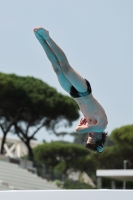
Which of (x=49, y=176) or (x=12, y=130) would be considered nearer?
(x=49, y=176)

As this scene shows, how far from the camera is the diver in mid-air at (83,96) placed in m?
7.75

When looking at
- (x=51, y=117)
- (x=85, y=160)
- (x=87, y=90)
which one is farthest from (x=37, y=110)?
(x=87, y=90)

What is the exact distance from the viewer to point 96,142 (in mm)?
7797

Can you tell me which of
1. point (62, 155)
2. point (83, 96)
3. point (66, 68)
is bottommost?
point (62, 155)

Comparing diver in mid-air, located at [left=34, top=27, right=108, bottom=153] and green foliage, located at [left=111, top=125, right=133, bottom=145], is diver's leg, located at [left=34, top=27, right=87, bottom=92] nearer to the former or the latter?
diver in mid-air, located at [left=34, top=27, right=108, bottom=153]

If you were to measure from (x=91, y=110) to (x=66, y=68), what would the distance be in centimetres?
67

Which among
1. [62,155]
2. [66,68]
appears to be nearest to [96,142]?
[66,68]

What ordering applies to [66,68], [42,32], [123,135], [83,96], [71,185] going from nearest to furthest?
[42,32]
[66,68]
[83,96]
[71,185]
[123,135]

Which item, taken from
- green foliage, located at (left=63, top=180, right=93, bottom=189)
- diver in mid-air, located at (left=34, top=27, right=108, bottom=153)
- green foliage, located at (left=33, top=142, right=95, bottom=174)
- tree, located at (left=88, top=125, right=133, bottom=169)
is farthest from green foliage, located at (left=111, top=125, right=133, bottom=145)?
diver in mid-air, located at (left=34, top=27, right=108, bottom=153)

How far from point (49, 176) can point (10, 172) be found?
7.70 feet

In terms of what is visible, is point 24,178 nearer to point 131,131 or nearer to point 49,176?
point 49,176

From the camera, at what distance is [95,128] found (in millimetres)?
7746

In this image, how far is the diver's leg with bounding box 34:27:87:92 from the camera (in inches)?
299

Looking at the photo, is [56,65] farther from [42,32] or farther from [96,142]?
[96,142]
